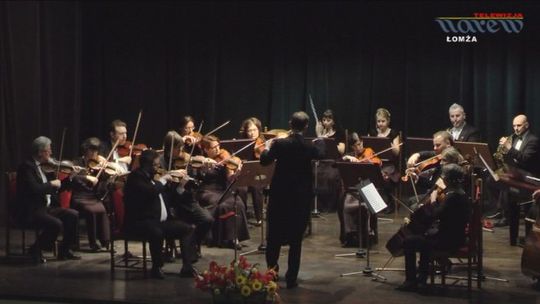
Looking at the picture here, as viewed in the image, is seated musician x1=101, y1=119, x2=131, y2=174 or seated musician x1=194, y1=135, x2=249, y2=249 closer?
seated musician x1=194, y1=135, x2=249, y2=249

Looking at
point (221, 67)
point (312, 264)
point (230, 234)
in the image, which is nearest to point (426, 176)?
point (312, 264)

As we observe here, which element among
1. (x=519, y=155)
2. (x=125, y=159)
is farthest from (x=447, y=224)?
(x=125, y=159)

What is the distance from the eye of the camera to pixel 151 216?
7.66 m

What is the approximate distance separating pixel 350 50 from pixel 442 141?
420 cm

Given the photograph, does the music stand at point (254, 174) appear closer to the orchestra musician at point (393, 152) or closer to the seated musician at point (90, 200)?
the seated musician at point (90, 200)

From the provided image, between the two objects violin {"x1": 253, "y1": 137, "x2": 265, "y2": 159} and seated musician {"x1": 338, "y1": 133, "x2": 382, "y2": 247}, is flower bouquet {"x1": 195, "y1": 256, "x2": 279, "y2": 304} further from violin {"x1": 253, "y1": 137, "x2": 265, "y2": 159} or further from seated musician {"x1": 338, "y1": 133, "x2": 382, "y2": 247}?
violin {"x1": 253, "y1": 137, "x2": 265, "y2": 159}

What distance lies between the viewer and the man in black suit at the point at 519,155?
9.12 meters

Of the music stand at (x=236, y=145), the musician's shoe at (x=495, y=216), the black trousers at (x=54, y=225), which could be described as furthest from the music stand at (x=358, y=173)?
the musician's shoe at (x=495, y=216)

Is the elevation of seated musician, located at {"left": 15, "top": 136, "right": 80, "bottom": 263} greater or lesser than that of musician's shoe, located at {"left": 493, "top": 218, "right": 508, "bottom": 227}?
greater

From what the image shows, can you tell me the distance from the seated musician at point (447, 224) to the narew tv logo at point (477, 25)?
5114 millimetres

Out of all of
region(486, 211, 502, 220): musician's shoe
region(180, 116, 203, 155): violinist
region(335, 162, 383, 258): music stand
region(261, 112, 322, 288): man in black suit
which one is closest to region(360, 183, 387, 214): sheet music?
region(335, 162, 383, 258): music stand

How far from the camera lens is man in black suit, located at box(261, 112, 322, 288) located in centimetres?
716

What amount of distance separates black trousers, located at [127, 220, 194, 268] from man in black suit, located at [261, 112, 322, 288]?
87 centimetres

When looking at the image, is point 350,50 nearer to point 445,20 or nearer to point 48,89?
point 445,20
